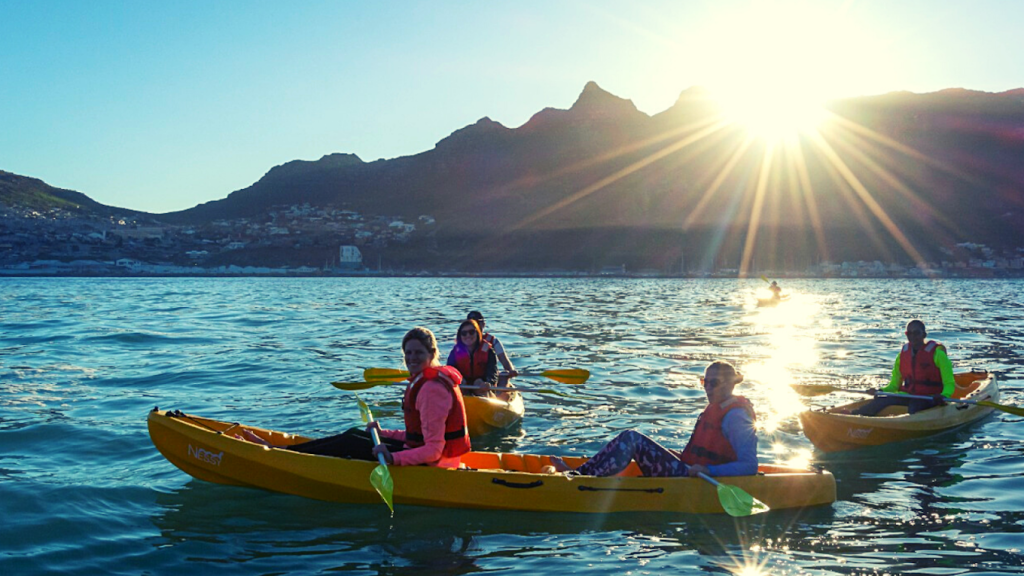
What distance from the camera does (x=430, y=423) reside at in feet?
24.4

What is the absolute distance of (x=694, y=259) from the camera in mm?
131000

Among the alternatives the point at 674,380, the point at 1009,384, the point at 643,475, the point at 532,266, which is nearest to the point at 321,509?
the point at 643,475

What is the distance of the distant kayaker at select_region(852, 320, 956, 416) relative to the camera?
36.9ft

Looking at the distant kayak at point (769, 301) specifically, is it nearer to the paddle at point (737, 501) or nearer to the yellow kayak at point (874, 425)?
the yellow kayak at point (874, 425)

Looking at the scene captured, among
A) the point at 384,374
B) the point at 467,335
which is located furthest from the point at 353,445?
the point at 467,335

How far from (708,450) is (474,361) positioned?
541cm

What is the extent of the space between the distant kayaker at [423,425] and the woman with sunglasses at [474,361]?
4.16 metres

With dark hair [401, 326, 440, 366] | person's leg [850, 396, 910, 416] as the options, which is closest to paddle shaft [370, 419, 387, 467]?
dark hair [401, 326, 440, 366]

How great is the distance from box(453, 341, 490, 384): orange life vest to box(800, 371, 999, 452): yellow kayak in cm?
498

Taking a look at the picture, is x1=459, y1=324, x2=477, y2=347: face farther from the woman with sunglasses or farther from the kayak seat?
the kayak seat

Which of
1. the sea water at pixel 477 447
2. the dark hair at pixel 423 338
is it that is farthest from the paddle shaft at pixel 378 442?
the dark hair at pixel 423 338

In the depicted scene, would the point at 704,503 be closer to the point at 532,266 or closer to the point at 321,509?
the point at 321,509

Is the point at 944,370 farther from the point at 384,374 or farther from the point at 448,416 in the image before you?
the point at 384,374

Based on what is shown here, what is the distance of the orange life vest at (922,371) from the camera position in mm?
11359
